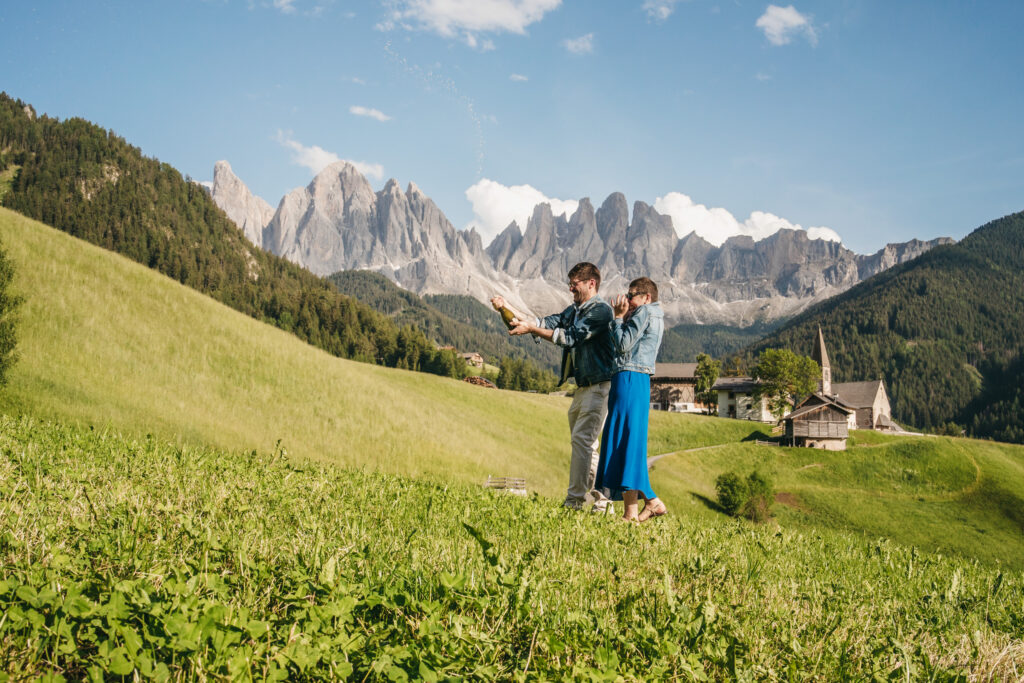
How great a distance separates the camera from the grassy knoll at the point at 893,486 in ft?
139

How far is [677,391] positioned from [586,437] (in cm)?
14578

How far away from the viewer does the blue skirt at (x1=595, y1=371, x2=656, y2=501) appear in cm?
789

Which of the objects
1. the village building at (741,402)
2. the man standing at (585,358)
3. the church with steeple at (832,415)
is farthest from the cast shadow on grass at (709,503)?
the village building at (741,402)

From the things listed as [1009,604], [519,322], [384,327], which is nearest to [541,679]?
[1009,604]

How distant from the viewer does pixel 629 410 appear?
8.00m

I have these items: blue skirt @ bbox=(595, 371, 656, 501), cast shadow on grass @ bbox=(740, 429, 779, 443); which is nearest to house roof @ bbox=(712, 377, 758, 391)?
cast shadow on grass @ bbox=(740, 429, 779, 443)

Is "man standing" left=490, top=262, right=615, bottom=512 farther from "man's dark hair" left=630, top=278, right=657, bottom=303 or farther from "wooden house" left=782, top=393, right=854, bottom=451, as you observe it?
"wooden house" left=782, top=393, right=854, bottom=451

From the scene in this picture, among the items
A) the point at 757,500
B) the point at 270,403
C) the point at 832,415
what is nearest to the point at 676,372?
the point at 832,415

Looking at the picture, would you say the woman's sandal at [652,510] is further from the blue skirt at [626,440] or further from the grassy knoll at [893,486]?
the grassy knoll at [893,486]

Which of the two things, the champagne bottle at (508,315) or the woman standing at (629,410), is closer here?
the woman standing at (629,410)

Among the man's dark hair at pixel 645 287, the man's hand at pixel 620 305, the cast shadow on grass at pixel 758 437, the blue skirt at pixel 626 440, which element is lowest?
the cast shadow on grass at pixel 758 437

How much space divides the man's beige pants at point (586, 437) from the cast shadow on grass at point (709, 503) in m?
36.5

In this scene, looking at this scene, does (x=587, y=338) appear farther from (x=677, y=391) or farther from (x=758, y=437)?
(x=677, y=391)

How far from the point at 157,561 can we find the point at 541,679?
8.16ft
